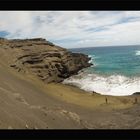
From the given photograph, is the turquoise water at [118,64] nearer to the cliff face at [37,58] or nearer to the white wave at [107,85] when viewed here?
the white wave at [107,85]

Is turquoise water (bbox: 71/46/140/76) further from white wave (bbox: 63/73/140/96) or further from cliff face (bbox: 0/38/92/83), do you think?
cliff face (bbox: 0/38/92/83)

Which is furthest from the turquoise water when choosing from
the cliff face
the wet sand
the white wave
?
the wet sand

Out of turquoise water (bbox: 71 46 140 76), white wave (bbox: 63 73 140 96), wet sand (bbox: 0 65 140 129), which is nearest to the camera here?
wet sand (bbox: 0 65 140 129)

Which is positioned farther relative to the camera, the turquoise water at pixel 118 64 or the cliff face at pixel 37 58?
the turquoise water at pixel 118 64

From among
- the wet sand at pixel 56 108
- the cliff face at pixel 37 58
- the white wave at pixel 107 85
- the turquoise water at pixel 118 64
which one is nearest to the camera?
the wet sand at pixel 56 108

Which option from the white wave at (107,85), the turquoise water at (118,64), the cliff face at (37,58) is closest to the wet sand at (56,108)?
the cliff face at (37,58)

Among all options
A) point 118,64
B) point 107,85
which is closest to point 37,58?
point 107,85
